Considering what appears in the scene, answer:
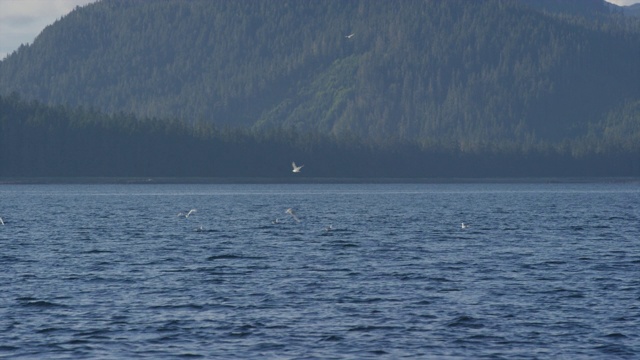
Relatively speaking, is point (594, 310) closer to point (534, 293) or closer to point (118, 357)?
point (534, 293)

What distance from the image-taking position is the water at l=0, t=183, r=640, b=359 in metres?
36.3

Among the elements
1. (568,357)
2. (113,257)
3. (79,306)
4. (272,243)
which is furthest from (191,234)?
(568,357)

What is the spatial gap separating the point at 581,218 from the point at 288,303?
78667 millimetres

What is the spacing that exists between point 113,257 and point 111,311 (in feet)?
78.5

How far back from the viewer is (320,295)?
4772 centimetres

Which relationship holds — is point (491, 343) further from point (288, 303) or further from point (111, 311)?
point (111, 311)

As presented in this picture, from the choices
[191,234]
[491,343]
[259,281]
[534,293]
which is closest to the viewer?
[491,343]

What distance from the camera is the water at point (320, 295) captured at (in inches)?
1430

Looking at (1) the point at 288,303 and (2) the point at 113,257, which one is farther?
(2) the point at 113,257

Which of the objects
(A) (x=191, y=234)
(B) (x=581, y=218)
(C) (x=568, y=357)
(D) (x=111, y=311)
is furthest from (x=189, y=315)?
(B) (x=581, y=218)

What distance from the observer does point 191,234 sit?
89.1m

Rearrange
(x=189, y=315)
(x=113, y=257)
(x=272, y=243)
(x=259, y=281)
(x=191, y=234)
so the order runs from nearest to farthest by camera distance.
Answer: (x=189, y=315) → (x=259, y=281) → (x=113, y=257) → (x=272, y=243) → (x=191, y=234)

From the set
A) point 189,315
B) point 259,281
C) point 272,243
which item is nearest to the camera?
point 189,315

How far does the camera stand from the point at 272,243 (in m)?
78.2
